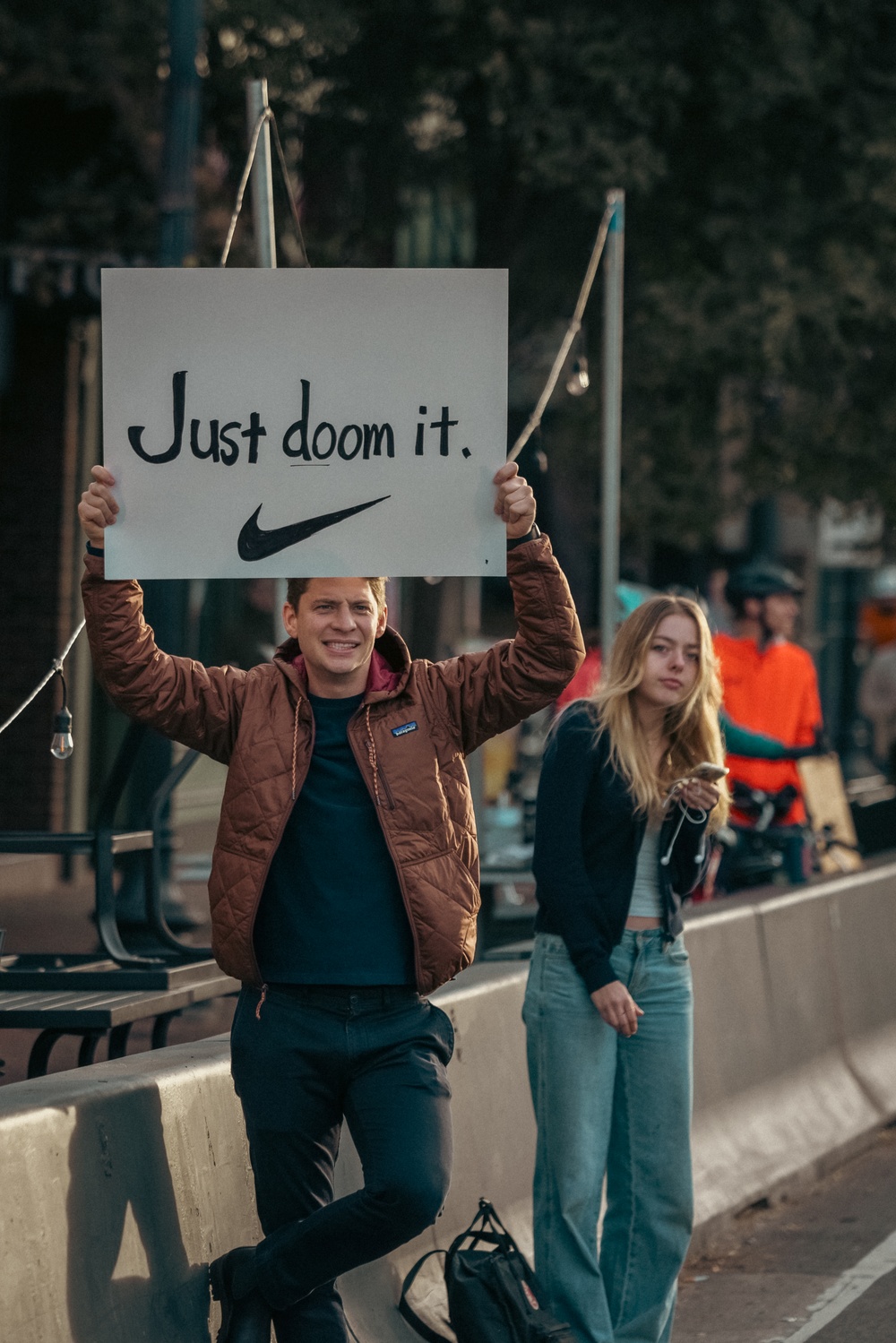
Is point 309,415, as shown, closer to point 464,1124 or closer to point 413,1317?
point 464,1124

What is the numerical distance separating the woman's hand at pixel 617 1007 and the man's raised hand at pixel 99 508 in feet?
5.30

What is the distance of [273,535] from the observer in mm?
4402

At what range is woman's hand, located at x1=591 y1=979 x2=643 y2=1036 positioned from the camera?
4875 mm

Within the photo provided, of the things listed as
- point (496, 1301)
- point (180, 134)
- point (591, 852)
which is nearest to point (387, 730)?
point (591, 852)

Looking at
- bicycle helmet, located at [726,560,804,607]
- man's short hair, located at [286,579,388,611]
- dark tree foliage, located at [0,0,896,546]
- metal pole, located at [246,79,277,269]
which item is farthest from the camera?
dark tree foliage, located at [0,0,896,546]

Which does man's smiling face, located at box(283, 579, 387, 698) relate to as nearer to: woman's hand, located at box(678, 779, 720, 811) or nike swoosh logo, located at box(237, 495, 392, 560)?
nike swoosh logo, located at box(237, 495, 392, 560)

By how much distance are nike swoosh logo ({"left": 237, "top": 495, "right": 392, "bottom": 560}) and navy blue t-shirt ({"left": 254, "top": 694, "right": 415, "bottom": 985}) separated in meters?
0.48

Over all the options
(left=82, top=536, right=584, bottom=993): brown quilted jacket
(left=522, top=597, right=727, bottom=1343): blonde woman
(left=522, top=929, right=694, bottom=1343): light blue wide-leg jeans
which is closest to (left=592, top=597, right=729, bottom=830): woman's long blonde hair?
(left=522, top=597, right=727, bottom=1343): blonde woman

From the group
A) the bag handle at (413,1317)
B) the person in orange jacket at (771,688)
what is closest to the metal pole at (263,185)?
the bag handle at (413,1317)

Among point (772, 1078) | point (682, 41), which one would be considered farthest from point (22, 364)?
point (772, 1078)

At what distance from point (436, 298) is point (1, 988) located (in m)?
2.60

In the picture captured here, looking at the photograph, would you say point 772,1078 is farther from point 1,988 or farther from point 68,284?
point 68,284

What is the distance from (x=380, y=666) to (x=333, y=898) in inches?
21.6

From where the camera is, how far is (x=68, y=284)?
12406mm
